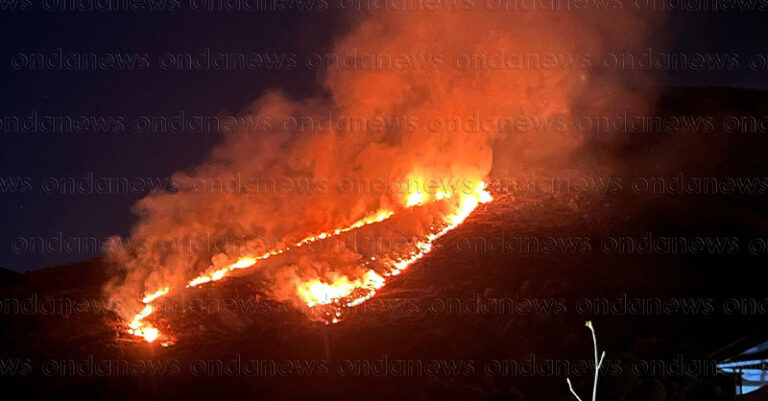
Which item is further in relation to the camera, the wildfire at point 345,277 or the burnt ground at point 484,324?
the wildfire at point 345,277

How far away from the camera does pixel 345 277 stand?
24078mm

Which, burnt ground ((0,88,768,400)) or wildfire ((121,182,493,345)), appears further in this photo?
wildfire ((121,182,493,345))

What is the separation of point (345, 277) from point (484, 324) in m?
5.45

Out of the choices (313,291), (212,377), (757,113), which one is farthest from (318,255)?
(757,113)

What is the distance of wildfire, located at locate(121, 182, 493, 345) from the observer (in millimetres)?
22719

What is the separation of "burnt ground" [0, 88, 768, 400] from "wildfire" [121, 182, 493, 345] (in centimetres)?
59

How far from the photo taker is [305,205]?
32.3 m

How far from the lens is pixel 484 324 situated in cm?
2103

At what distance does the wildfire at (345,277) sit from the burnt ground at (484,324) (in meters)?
0.59

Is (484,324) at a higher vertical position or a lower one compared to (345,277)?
lower

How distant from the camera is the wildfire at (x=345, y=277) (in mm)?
22719

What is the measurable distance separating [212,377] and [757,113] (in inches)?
1736

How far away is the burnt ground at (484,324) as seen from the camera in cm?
1803

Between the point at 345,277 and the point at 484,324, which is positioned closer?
the point at 484,324
